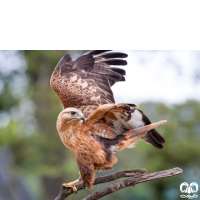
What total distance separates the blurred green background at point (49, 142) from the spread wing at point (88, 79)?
9.67 ft

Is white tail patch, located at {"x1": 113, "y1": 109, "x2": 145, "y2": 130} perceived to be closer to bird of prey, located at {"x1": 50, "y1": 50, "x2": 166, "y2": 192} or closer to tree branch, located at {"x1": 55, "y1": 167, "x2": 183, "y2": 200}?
bird of prey, located at {"x1": 50, "y1": 50, "x2": 166, "y2": 192}

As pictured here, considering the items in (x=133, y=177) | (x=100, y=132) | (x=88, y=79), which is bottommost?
(x=133, y=177)

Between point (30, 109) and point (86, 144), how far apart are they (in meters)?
4.61

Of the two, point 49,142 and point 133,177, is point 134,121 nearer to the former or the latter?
point 133,177

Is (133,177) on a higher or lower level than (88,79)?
lower

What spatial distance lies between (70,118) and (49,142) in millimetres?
4463

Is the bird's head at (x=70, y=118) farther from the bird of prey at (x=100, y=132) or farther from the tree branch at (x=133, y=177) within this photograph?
the tree branch at (x=133, y=177)

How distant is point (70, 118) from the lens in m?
1.89

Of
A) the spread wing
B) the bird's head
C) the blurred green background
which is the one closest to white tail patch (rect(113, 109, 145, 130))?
the bird's head

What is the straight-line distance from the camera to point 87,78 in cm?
270

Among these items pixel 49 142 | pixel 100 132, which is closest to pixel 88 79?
pixel 100 132

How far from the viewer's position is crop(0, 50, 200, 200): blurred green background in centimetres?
536
